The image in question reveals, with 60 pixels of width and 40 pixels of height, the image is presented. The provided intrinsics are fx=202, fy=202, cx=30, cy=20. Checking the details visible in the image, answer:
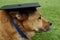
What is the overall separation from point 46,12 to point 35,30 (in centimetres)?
245

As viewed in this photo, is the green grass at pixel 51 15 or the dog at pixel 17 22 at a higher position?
the dog at pixel 17 22

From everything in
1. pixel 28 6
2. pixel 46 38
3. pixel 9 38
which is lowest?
pixel 46 38

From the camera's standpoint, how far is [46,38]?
4328 mm

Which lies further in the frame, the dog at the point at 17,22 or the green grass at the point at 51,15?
the green grass at the point at 51,15

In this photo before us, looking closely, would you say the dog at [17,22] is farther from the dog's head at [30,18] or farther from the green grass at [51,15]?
the green grass at [51,15]

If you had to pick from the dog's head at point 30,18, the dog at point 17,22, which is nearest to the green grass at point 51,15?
the dog's head at point 30,18

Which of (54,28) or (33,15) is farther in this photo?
(54,28)

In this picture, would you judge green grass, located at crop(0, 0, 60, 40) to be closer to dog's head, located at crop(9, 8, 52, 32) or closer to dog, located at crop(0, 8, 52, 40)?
dog's head, located at crop(9, 8, 52, 32)

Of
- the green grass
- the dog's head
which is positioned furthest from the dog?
the green grass

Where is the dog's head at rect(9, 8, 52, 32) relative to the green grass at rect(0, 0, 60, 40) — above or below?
above

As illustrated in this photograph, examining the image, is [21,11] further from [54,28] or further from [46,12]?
[46,12]

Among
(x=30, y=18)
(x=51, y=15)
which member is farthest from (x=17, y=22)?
(x=51, y=15)

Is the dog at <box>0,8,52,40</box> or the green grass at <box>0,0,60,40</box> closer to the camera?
the dog at <box>0,8,52,40</box>

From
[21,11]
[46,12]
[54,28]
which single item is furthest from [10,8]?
[46,12]
